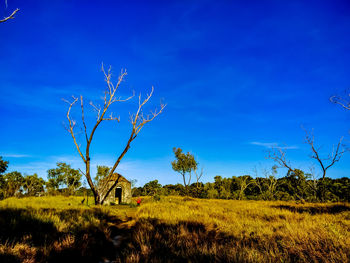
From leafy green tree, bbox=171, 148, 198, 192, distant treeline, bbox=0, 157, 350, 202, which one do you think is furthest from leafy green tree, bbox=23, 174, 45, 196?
leafy green tree, bbox=171, 148, 198, 192

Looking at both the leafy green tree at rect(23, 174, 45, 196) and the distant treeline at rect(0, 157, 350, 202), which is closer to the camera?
the distant treeline at rect(0, 157, 350, 202)

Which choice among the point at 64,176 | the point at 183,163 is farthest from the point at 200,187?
the point at 64,176

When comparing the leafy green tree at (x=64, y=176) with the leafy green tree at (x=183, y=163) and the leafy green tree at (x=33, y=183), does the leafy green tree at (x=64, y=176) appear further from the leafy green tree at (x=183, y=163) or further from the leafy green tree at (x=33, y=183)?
the leafy green tree at (x=183, y=163)

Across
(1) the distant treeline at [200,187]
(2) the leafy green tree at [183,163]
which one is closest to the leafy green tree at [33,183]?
(1) the distant treeline at [200,187]

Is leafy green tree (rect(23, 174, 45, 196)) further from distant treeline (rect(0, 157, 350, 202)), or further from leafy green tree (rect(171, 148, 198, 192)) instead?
leafy green tree (rect(171, 148, 198, 192))

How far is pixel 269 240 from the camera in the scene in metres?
4.00

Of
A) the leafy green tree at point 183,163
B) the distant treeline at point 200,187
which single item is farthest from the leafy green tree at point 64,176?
the leafy green tree at point 183,163

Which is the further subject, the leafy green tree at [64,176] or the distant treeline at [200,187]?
the leafy green tree at [64,176]

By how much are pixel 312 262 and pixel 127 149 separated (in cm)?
1156

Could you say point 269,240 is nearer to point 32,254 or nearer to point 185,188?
point 32,254

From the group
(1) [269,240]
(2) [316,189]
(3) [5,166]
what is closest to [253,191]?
(2) [316,189]

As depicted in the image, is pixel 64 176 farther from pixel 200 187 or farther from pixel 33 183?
pixel 200 187

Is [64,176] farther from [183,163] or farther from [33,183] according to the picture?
[183,163]

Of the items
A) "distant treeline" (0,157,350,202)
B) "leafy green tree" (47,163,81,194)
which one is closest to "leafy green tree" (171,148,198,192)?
"distant treeline" (0,157,350,202)
